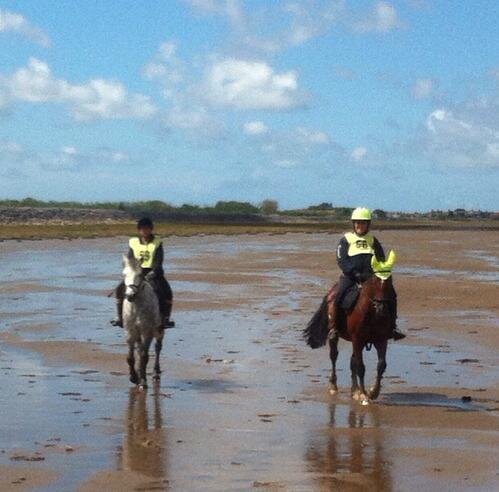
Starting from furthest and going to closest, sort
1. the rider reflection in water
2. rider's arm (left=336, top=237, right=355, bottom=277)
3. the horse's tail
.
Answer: the rider reflection in water, the horse's tail, rider's arm (left=336, top=237, right=355, bottom=277)

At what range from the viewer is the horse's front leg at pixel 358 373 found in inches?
509

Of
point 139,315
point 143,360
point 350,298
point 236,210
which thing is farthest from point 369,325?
point 236,210

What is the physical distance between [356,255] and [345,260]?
152mm

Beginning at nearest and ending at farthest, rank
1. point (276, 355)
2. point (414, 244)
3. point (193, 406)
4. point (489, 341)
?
point (193, 406)
point (276, 355)
point (489, 341)
point (414, 244)

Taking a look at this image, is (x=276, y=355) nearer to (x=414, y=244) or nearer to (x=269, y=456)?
(x=269, y=456)

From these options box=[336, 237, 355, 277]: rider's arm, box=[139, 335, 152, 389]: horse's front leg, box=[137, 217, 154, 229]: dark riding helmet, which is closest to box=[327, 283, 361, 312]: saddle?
box=[336, 237, 355, 277]: rider's arm

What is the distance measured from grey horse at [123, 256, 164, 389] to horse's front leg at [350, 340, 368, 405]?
104 inches

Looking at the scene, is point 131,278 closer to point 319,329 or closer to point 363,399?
point 319,329

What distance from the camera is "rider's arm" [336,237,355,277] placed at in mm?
13227

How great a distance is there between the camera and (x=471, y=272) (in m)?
37.5

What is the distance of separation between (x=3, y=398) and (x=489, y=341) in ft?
29.6

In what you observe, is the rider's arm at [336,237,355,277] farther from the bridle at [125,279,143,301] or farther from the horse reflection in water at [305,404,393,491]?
the bridle at [125,279,143,301]

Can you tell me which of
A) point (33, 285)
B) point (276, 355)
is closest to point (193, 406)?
point (276, 355)

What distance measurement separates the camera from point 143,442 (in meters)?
10.4
